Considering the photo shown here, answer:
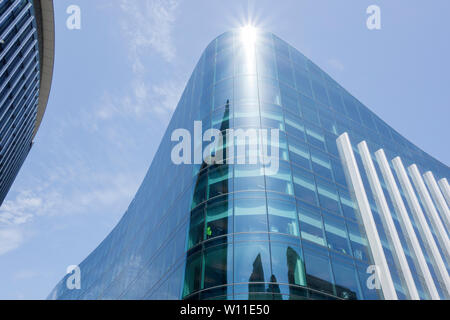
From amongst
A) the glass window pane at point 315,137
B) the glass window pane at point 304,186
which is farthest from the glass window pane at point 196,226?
the glass window pane at point 315,137

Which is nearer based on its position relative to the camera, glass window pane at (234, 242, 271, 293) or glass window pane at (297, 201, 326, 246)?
glass window pane at (234, 242, 271, 293)

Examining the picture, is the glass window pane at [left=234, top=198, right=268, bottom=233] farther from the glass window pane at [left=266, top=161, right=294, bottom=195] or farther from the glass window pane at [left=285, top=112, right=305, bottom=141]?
the glass window pane at [left=285, top=112, right=305, bottom=141]

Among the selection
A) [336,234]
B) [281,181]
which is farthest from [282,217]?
[336,234]

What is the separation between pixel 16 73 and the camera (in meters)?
46.8

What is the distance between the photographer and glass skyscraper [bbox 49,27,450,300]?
1792 cm

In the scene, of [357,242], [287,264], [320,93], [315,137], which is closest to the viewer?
[287,264]

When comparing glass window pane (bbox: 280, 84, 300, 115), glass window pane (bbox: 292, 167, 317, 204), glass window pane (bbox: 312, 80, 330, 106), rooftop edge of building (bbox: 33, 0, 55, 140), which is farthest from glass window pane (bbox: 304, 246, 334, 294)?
rooftop edge of building (bbox: 33, 0, 55, 140)

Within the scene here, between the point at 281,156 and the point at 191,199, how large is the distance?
6939 millimetres

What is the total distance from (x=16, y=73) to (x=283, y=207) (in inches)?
1797

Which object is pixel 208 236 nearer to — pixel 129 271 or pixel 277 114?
pixel 277 114

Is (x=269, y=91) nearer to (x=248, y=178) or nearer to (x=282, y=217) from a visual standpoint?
(x=248, y=178)

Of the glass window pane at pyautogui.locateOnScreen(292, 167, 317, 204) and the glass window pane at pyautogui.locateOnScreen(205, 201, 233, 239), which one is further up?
the glass window pane at pyautogui.locateOnScreen(292, 167, 317, 204)

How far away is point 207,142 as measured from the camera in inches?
969
